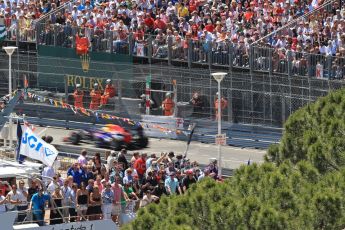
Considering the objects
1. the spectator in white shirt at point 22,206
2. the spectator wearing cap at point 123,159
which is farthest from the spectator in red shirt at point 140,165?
the spectator in white shirt at point 22,206

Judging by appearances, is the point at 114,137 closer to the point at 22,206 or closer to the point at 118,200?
the point at 118,200

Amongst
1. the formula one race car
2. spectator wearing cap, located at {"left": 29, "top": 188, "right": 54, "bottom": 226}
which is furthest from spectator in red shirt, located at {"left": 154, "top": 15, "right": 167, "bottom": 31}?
spectator wearing cap, located at {"left": 29, "top": 188, "right": 54, "bottom": 226}

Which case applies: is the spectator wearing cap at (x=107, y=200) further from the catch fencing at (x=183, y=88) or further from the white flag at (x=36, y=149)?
the catch fencing at (x=183, y=88)

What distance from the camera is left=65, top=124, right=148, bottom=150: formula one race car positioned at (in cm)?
4394

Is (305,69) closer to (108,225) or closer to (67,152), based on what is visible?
(67,152)

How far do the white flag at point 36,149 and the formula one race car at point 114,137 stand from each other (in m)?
6.21

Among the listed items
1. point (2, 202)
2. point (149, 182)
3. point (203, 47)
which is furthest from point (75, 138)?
point (2, 202)

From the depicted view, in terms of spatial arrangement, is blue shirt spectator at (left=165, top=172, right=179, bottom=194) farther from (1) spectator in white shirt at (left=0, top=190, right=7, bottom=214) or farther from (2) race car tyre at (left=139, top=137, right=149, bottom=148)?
(2) race car tyre at (left=139, top=137, right=149, bottom=148)

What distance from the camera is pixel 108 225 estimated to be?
3356cm

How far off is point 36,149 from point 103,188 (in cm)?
306

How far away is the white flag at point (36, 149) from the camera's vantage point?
122ft

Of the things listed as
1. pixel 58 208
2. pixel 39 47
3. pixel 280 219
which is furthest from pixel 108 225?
pixel 39 47

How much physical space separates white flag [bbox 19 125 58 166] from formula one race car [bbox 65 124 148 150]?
621cm

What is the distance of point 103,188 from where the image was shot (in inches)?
1379
